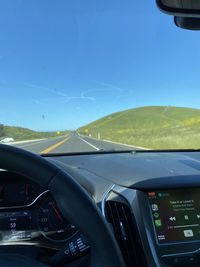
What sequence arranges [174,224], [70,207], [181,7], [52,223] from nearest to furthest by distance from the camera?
1. [70,207]
2. [181,7]
3. [52,223]
4. [174,224]

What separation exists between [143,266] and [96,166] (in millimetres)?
1395

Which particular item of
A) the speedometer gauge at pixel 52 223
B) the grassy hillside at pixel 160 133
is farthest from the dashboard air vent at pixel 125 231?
the grassy hillside at pixel 160 133

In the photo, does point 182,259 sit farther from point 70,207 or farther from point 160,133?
point 160,133

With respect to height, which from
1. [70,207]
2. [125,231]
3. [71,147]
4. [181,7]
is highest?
[181,7]

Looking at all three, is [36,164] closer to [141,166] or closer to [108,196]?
[108,196]

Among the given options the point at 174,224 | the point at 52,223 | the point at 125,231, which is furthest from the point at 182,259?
the point at 52,223

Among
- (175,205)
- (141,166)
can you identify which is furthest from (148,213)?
(141,166)

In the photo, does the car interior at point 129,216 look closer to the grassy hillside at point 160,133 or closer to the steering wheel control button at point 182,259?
the steering wheel control button at point 182,259

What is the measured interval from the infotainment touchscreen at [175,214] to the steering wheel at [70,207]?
1.15m

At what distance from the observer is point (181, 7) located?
8.04ft

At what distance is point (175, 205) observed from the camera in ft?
9.78

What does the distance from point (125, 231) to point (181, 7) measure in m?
1.35

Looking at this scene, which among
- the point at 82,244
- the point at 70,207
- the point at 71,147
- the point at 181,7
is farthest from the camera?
the point at 71,147

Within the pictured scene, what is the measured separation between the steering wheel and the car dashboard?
77cm
